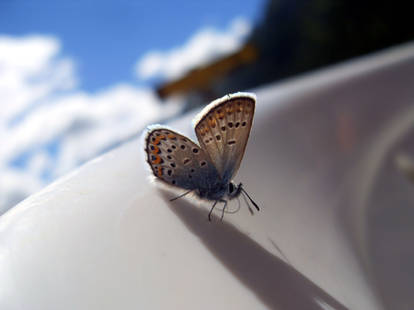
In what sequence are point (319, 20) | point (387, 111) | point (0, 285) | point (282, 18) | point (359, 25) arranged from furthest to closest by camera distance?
point (282, 18) → point (319, 20) → point (359, 25) → point (387, 111) → point (0, 285)

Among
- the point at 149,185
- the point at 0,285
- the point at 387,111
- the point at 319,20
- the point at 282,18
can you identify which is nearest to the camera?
the point at 0,285

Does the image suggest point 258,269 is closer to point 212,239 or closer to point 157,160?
point 212,239

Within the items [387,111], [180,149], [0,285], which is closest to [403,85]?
[387,111]

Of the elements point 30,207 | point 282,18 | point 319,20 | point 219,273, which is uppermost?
point 282,18

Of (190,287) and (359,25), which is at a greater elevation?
(359,25)

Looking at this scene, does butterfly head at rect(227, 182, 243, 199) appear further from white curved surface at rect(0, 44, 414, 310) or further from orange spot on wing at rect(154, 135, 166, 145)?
orange spot on wing at rect(154, 135, 166, 145)

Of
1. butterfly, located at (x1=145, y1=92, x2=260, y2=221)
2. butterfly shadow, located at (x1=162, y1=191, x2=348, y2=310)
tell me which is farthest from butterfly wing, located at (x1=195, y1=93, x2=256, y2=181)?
butterfly shadow, located at (x1=162, y1=191, x2=348, y2=310)

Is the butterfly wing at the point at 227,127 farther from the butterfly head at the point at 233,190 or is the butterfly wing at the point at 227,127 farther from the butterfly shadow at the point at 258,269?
the butterfly shadow at the point at 258,269

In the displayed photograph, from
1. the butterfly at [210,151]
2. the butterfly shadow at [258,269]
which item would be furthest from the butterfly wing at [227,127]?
the butterfly shadow at [258,269]

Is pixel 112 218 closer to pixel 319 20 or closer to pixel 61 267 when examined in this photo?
pixel 61 267
